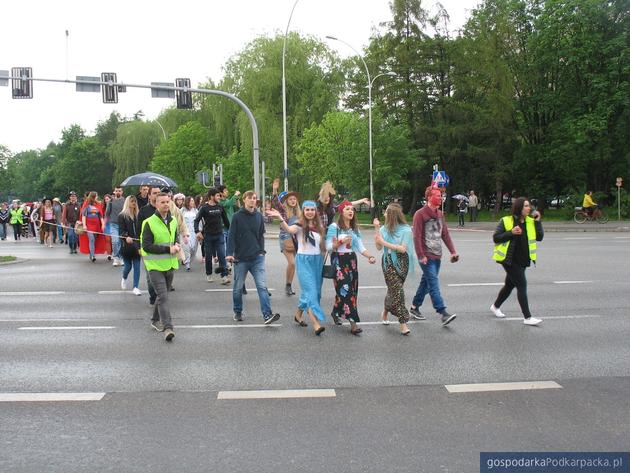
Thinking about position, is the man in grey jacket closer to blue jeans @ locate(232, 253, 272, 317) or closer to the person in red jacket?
blue jeans @ locate(232, 253, 272, 317)

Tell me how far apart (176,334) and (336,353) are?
218 centimetres

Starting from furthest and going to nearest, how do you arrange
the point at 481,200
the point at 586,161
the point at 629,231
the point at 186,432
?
the point at 481,200, the point at 586,161, the point at 629,231, the point at 186,432

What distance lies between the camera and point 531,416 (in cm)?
499

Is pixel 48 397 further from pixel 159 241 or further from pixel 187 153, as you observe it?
pixel 187 153

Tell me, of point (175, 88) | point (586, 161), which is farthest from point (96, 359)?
point (586, 161)

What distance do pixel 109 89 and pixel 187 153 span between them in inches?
1284

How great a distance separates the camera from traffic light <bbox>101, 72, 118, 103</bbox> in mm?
21594

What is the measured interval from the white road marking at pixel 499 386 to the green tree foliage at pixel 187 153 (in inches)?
1845

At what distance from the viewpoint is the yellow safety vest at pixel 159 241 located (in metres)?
8.08

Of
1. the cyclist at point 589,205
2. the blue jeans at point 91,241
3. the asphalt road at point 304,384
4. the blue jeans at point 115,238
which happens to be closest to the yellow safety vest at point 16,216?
the blue jeans at point 91,241

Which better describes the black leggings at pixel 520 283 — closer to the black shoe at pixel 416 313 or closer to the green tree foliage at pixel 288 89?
the black shoe at pixel 416 313

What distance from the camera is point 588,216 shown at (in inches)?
1336

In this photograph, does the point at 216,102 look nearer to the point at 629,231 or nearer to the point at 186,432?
the point at 629,231

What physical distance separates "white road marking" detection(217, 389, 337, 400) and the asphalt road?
3.9 inches
